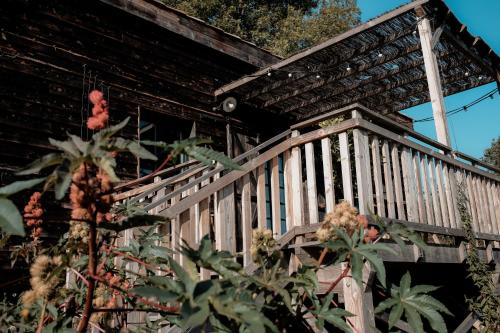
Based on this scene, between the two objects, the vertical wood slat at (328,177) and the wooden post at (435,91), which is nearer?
the vertical wood slat at (328,177)

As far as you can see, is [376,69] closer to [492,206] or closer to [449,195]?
[492,206]

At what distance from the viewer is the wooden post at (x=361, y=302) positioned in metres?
3.37

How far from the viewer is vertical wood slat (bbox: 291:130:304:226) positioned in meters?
4.18

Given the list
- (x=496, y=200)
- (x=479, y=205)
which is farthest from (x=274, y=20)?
(x=479, y=205)

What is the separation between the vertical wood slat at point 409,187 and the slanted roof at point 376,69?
1949mm

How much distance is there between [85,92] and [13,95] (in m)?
0.96

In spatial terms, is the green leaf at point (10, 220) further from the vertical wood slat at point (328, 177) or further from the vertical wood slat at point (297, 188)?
the vertical wood slat at point (297, 188)

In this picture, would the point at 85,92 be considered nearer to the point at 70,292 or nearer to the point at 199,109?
the point at 199,109

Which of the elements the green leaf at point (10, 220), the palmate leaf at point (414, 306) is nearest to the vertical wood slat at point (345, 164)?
the palmate leaf at point (414, 306)

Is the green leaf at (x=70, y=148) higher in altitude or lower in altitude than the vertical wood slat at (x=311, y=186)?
lower

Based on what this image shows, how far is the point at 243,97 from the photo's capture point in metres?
8.00

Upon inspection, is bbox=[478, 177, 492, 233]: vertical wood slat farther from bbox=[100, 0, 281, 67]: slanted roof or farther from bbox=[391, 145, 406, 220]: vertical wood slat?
bbox=[100, 0, 281, 67]: slanted roof

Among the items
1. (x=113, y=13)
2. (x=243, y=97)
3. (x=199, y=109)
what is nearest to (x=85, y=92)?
(x=113, y=13)

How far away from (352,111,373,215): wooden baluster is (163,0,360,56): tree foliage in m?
17.3
